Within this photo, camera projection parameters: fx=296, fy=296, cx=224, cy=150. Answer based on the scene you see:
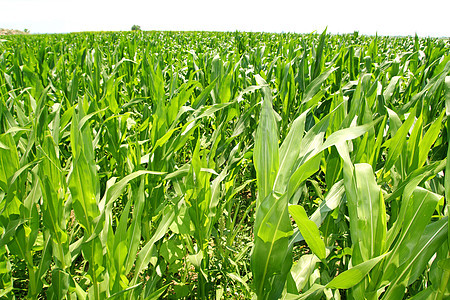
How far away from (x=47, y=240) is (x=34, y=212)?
109mm

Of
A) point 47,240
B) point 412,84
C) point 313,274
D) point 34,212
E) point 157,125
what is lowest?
point 313,274

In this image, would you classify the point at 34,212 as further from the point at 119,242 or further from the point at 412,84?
the point at 412,84

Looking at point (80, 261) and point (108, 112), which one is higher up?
point (108, 112)

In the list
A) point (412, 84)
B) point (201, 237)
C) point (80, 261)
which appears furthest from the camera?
point (412, 84)

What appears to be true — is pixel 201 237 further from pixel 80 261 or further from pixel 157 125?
pixel 80 261

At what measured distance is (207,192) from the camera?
1.12 m

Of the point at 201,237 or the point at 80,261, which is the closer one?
the point at 201,237

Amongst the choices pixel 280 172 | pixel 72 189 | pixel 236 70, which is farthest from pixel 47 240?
pixel 236 70

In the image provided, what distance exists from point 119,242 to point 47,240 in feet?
1.32

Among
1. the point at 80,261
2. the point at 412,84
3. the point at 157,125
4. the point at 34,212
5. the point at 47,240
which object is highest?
the point at 412,84

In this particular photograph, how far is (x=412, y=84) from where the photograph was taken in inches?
87.9

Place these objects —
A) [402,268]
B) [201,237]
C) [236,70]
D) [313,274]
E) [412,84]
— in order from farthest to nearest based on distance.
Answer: [236,70], [412,84], [201,237], [313,274], [402,268]

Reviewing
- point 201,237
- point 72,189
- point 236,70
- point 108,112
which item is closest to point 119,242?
point 72,189

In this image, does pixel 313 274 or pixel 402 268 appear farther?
pixel 313 274
